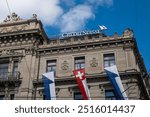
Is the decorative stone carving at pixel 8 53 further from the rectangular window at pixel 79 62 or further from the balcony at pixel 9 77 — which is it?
the rectangular window at pixel 79 62

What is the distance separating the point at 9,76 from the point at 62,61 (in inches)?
239

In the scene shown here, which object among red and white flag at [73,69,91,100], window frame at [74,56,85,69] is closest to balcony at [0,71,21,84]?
window frame at [74,56,85,69]

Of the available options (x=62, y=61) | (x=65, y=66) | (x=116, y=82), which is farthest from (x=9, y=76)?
(x=116, y=82)

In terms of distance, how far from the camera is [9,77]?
100 ft

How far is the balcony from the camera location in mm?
30288

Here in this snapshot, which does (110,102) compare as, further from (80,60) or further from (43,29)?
(43,29)

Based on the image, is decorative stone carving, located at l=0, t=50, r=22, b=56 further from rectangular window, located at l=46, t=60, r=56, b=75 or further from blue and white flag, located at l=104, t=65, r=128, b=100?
blue and white flag, located at l=104, t=65, r=128, b=100

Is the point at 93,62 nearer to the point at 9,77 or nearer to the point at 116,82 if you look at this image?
the point at 116,82

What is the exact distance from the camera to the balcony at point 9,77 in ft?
99.4

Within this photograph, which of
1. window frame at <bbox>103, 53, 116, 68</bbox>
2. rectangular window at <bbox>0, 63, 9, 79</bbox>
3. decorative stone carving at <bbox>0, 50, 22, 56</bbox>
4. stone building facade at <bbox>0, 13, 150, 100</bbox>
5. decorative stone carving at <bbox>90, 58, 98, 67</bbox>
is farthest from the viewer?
decorative stone carving at <bbox>0, 50, 22, 56</bbox>

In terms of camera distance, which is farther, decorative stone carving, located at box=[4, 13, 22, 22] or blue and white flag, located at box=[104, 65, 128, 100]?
decorative stone carving, located at box=[4, 13, 22, 22]

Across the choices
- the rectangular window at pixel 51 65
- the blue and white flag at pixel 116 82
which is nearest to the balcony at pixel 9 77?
the rectangular window at pixel 51 65

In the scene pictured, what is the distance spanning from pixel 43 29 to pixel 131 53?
11.8 meters

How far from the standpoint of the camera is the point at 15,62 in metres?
32.4
